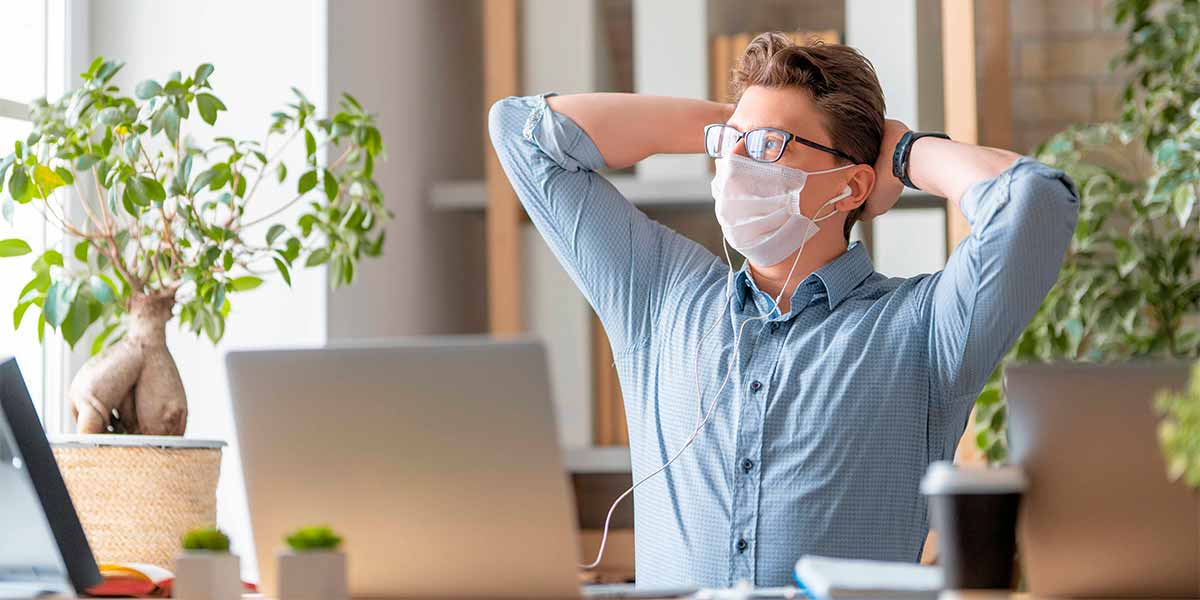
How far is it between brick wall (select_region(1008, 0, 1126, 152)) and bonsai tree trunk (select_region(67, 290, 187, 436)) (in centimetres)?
193

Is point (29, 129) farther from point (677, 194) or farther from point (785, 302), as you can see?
point (785, 302)

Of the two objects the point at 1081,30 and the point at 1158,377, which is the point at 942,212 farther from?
the point at 1158,377

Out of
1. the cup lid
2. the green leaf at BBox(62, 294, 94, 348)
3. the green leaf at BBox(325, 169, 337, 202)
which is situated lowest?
the cup lid

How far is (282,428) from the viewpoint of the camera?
117 centimetres

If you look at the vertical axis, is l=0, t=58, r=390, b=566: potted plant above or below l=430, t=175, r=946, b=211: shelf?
below

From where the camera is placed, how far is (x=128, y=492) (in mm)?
1898

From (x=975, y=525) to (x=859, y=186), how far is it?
85cm

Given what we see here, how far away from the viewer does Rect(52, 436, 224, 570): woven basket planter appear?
189 centimetres

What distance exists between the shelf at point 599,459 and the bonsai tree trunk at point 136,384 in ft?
3.14

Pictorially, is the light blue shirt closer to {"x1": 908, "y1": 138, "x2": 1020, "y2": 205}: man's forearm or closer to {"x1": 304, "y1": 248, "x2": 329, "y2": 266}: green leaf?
{"x1": 908, "y1": 138, "x2": 1020, "y2": 205}: man's forearm

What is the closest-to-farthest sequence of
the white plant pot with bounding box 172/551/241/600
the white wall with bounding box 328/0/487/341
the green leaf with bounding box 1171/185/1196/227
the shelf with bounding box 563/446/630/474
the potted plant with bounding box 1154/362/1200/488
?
the potted plant with bounding box 1154/362/1200/488
the white plant pot with bounding box 172/551/241/600
the green leaf with bounding box 1171/185/1196/227
the white wall with bounding box 328/0/487/341
the shelf with bounding box 563/446/630/474

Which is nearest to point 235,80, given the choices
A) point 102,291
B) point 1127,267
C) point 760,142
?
point 102,291

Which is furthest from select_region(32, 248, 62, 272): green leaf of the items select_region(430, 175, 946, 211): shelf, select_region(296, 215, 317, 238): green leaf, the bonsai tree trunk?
select_region(430, 175, 946, 211): shelf

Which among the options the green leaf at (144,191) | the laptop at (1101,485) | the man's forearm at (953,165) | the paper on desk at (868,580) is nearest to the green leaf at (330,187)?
the green leaf at (144,191)
